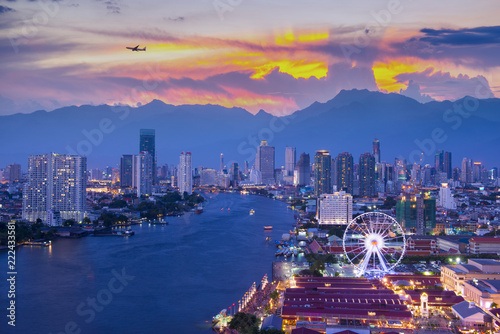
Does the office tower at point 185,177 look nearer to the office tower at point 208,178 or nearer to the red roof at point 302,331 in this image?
the office tower at point 208,178

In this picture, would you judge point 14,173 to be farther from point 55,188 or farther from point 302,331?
point 302,331

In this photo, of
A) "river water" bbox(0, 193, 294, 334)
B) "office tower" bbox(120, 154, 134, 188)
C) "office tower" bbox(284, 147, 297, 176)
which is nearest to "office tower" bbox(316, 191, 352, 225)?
"river water" bbox(0, 193, 294, 334)

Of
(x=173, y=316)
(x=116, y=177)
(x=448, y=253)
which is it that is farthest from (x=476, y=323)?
(x=116, y=177)

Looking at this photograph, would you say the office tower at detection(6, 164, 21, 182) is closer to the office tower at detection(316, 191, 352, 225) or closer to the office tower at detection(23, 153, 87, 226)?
the office tower at detection(23, 153, 87, 226)

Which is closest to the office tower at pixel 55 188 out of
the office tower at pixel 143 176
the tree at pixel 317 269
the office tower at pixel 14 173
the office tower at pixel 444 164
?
the tree at pixel 317 269

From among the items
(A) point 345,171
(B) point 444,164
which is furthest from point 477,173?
(A) point 345,171

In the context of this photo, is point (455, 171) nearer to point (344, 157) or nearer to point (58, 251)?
point (344, 157)
